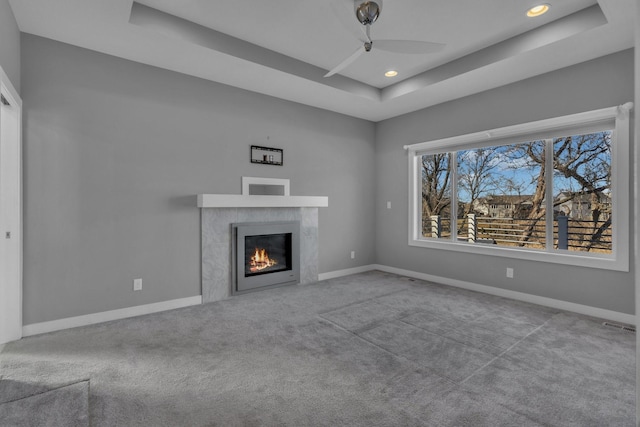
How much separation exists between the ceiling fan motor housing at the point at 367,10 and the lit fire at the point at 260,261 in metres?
2.93

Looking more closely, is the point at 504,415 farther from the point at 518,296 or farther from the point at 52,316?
the point at 52,316

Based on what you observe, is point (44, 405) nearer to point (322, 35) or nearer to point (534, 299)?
point (322, 35)

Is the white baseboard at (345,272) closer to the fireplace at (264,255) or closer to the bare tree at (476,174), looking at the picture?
the fireplace at (264,255)

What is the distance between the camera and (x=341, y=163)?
205 inches

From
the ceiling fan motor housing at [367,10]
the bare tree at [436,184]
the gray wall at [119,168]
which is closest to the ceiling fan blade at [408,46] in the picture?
the ceiling fan motor housing at [367,10]

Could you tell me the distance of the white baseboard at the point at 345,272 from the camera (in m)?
4.95

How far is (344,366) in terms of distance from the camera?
227 centimetres

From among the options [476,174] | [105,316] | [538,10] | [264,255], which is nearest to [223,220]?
[264,255]

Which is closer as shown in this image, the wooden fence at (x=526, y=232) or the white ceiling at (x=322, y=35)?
the white ceiling at (x=322, y=35)

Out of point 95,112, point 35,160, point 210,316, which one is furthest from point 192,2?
point 210,316

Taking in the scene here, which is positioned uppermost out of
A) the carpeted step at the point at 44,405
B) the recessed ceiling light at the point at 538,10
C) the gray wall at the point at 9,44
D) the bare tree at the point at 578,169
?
the recessed ceiling light at the point at 538,10

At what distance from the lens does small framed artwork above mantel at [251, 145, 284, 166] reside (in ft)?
13.8

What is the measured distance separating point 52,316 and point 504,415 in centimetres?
361

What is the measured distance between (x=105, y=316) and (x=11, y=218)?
1.17m
